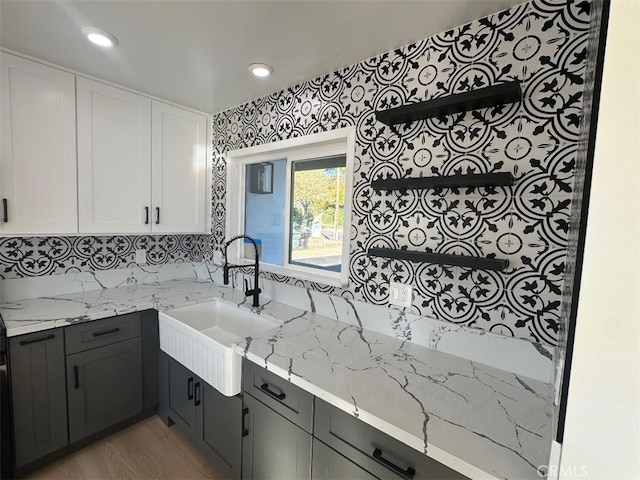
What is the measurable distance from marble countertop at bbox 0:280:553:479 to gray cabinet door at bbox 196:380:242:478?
37 centimetres

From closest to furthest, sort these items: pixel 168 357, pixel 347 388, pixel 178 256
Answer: pixel 347 388
pixel 168 357
pixel 178 256

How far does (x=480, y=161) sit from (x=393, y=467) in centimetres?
116

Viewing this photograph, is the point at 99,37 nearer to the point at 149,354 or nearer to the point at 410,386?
the point at 149,354

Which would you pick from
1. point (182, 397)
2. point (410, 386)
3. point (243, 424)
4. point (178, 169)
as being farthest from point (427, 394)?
point (178, 169)

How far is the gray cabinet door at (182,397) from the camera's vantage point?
1.72m

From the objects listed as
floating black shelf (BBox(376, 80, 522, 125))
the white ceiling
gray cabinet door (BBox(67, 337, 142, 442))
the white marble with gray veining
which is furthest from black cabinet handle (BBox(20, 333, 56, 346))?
floating black shelf (BBox(376, 80, 522, 125))

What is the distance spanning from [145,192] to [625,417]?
248cm

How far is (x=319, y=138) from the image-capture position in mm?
1780

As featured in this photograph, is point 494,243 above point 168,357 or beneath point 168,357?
above

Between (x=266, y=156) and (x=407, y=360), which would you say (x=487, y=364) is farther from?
(x=266, y=156)

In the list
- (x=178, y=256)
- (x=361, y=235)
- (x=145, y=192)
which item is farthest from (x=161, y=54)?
(x=178, y=256)

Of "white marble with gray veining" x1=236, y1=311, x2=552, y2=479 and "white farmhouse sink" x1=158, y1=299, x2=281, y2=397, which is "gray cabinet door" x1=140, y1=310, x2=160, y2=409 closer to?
"white farmhouse sink" x1=158, y1=299, x2=281, y2=397

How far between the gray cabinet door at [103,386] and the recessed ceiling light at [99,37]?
1.63 m

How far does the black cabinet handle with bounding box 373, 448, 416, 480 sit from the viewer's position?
2.91ft
